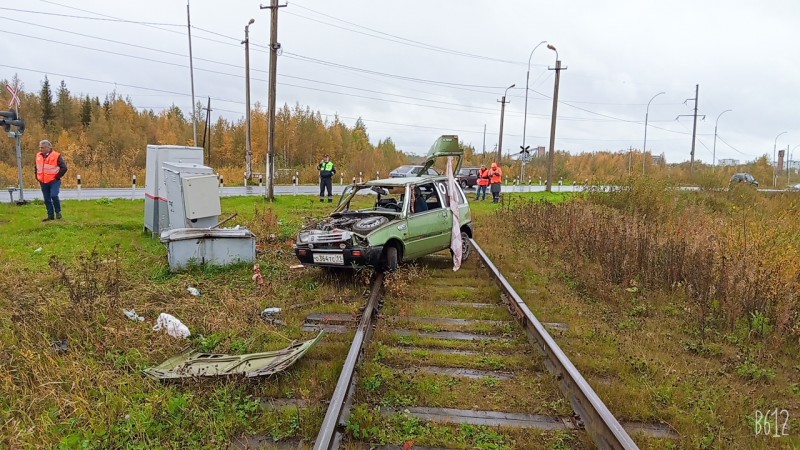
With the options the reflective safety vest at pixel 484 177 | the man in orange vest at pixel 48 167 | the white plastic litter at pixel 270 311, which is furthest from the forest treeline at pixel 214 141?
the white plastic litter at pixel 270 311

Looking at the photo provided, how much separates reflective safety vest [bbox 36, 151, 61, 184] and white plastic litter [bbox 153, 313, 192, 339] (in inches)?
307

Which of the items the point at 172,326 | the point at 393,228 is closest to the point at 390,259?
the point at 393,228

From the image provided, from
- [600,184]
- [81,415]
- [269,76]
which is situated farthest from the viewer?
[269,76]

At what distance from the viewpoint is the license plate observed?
725 cm

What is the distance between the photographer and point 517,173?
2197 inches

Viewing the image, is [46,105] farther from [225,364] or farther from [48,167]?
[225,364]

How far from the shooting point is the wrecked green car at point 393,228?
7.28 metres

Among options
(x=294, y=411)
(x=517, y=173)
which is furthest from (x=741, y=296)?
(x=517, y=173)

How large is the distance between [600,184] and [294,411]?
1465 centimetres

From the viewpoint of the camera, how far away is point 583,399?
3631 mm

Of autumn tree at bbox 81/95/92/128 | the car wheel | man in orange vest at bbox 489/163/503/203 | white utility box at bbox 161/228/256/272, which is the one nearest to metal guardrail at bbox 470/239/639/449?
the car wheel

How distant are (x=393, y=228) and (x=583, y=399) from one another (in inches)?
175

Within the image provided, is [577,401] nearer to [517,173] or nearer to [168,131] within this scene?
[517,173]

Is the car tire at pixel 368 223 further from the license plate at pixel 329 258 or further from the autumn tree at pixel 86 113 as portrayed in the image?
the autumn tree at pixel 86 113
